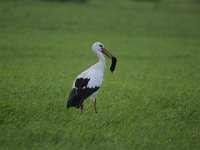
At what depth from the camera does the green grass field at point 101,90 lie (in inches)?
294

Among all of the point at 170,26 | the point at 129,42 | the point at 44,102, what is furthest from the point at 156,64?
the point at 170,26

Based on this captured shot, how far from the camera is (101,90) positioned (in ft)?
38.2

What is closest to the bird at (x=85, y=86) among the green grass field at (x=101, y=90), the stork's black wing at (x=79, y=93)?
the stork's black wing at (x=79, y=93)

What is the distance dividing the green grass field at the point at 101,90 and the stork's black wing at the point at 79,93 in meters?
0.34

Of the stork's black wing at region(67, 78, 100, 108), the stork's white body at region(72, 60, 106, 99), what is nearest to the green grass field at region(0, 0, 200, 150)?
the stork's black wing at region(67, 78, 100, 108)

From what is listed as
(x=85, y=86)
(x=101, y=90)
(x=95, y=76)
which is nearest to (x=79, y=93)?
(x=85, y=86)

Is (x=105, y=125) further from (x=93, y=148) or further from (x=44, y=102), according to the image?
(x=44, y=102)

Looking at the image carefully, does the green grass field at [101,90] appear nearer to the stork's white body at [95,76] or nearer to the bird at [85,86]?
the bird at [85,86]

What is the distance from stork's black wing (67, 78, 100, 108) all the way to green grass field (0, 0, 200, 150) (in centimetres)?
34

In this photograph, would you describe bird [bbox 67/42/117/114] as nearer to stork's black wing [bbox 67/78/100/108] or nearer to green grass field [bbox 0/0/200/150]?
stork's black wing [bbox 67/78/100/108]

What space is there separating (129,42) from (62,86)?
12628 millimetres

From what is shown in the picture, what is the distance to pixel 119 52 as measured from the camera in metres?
20.2

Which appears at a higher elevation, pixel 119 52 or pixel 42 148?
pixel 42 148

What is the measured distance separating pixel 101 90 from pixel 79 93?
317 cm
